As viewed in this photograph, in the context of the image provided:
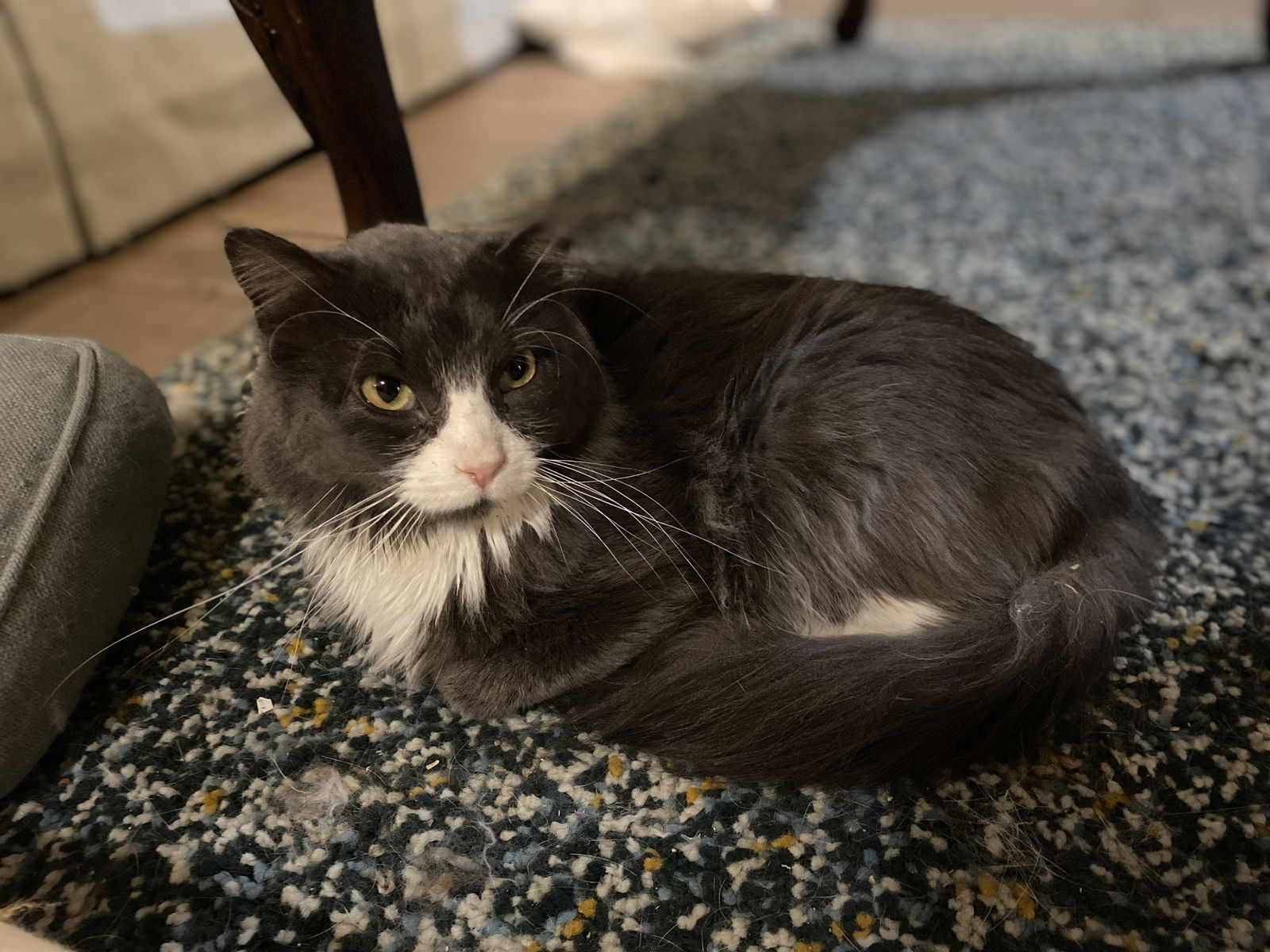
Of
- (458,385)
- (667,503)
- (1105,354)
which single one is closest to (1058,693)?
(667,503)

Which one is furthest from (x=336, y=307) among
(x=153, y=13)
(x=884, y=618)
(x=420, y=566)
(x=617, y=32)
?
(x=617, y=32)

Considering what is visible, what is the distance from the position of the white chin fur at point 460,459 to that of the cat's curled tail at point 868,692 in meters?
0.27

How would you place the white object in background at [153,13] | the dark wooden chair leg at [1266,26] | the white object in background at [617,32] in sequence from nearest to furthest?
the white object in background at [153,13]
the dark wooden chair leg at [1266,26]
the white object in background at [617,32]

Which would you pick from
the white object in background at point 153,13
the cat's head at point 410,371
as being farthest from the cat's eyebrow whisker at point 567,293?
the white object in background at point 153,13

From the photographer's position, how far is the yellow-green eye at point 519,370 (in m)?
0.91

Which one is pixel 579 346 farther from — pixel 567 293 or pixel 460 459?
pixel 460 459

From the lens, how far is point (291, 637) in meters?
1.13

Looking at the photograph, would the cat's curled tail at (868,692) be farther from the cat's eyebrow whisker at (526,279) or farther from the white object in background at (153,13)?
the white object in background at (153,13)

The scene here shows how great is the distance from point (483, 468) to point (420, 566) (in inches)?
7.4

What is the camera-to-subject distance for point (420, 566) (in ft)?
3.22

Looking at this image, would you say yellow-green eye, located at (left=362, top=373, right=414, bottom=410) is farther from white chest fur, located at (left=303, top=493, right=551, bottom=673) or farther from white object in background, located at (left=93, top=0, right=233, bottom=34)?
white object in background, located at (left=93, top=0, right=233, bottom=34)

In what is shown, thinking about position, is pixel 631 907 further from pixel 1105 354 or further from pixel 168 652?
pixel 1105 354

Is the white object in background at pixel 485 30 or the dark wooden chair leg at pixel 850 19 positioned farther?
the dark wooden chair leg at pixel 850 19

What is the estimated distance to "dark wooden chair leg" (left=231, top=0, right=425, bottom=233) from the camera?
1.12 m
